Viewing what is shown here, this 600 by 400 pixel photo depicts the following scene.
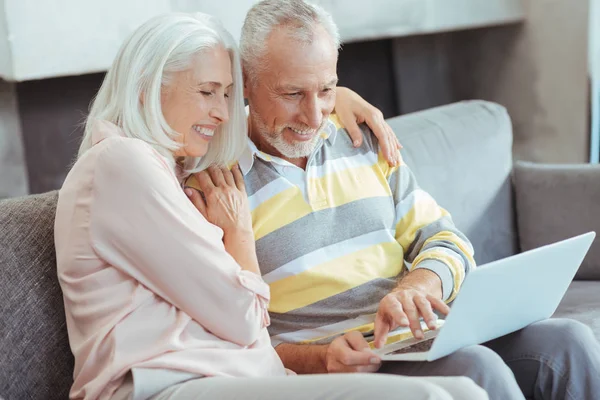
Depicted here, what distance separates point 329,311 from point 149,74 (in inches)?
22.2

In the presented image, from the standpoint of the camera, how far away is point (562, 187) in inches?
95.6

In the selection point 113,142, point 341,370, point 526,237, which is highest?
point 113,142

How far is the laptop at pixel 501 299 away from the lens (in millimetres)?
1356

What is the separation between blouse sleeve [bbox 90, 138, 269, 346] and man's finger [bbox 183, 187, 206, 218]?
0.69 feet

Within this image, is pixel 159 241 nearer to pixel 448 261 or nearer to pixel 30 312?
pixel 30 312

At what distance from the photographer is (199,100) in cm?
159

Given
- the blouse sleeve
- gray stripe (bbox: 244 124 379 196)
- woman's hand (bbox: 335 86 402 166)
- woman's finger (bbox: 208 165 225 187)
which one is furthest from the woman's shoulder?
woman's hand (bbox: 335 86 402 166)

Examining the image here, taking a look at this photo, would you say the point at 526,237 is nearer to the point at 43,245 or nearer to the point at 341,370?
the point at 341,370

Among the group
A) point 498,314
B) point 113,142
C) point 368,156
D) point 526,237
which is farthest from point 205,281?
point 526,237

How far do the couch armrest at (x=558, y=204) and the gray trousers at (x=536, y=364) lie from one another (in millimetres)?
849

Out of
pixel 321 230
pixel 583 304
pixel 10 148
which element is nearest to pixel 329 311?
pixel 321 230

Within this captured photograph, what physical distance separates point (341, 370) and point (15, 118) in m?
1.50

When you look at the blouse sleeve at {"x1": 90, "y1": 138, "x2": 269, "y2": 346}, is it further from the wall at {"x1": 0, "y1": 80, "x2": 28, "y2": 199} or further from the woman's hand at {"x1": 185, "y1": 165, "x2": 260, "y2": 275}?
the wall at {"x1": 0, "y1": 80, "x2": 28, "y2": 199}

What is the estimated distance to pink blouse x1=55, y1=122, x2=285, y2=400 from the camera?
137cm
